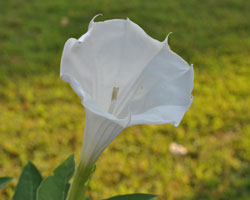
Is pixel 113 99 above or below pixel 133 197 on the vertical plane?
above

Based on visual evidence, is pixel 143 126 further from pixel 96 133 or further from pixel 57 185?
pixel 96 133

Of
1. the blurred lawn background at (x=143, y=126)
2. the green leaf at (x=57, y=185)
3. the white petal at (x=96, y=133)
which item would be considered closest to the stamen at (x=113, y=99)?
the white petal at (x=96, y=133)

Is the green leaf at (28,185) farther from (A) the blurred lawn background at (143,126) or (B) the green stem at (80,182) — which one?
(A) the blurred lawn background at (143,126)

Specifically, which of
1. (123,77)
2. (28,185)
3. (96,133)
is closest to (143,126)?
(28,185)

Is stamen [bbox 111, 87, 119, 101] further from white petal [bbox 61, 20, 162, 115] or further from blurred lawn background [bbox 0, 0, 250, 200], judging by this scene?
blurred lawn background [bbox 0, 0, 250, 200]

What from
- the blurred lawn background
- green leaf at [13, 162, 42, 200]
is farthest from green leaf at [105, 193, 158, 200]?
the blurred lawn background

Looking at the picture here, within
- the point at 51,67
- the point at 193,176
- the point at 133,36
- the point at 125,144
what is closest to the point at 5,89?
the point at 51,67

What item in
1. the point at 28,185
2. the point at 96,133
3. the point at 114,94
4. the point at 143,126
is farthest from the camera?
the point at 143,126
